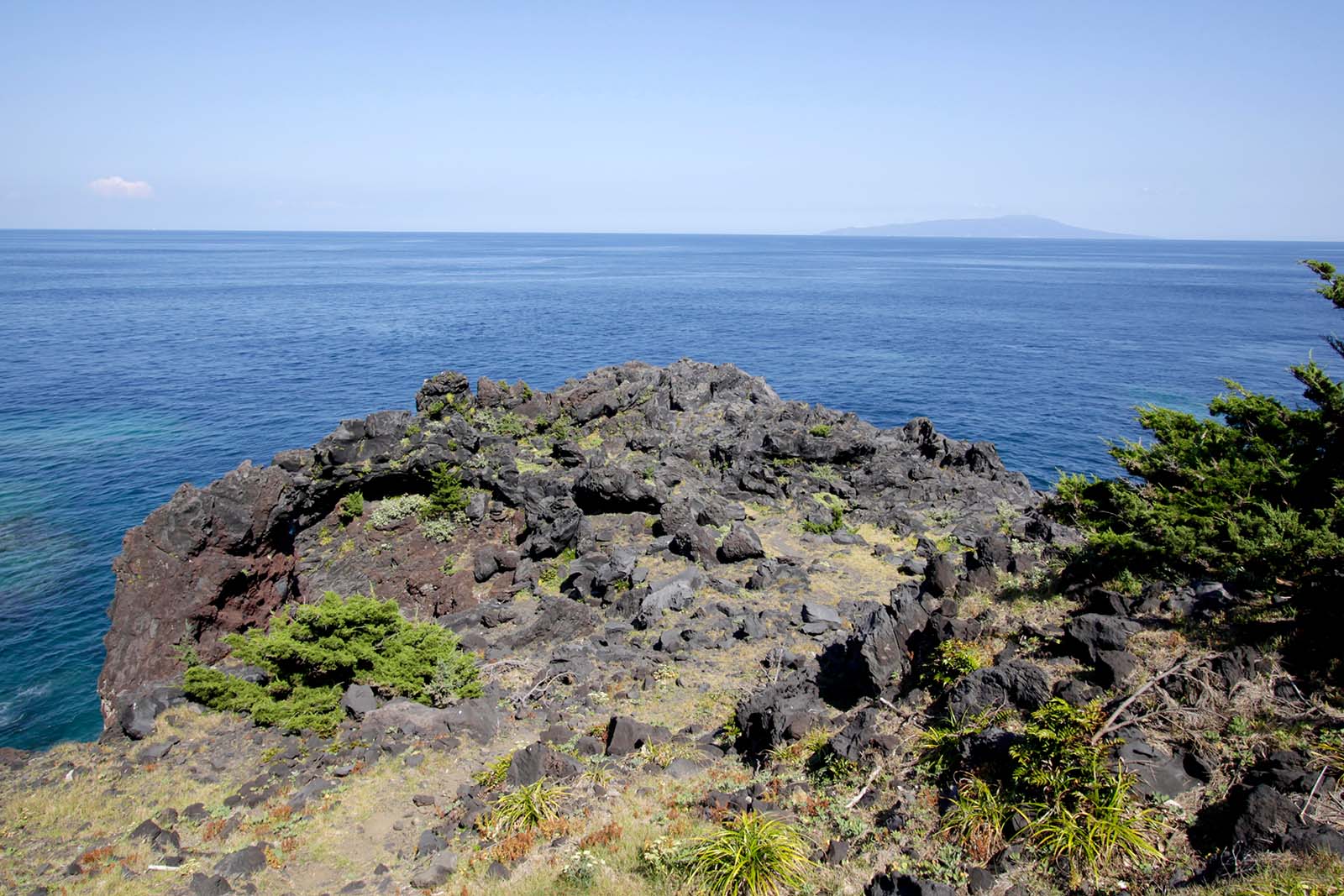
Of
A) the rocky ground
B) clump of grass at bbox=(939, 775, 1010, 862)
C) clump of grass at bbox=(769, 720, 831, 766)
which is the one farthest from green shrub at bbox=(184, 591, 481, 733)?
clump of grass at bbox=(939, 775, 1010, 862)

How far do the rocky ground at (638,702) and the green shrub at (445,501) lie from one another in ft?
1.39

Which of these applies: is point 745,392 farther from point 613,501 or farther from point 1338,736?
point 1338,736

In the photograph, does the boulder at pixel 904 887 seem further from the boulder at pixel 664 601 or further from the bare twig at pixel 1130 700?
the boulder at pixel 664 601

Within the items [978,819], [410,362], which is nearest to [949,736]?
[978,819]

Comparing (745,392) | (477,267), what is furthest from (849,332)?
(477,267)

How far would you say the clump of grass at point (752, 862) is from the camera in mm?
10570

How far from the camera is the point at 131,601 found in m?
21.3

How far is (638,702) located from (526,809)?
207 inches

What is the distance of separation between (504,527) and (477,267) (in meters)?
180

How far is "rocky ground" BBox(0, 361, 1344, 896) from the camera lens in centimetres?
1083

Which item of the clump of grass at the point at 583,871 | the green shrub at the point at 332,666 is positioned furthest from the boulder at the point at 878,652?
the green shrub at the point at 332,666

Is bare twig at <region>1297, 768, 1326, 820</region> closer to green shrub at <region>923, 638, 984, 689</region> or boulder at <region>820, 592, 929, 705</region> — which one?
green shrub at <region>923, 638, 984, 689</region>

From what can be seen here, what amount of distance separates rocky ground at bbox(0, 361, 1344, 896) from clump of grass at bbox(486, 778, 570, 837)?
0.26 meters

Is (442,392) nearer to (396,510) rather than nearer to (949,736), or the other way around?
(396,510)
